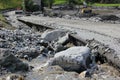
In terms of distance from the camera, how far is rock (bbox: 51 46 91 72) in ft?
62.6

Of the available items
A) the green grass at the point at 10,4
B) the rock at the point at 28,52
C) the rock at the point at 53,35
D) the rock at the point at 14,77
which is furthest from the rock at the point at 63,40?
the green grass at the point at 10,4

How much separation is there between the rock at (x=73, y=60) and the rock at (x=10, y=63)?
1.95 metres

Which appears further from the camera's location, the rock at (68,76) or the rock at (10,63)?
the rock at (10,63)

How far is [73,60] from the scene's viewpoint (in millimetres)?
19000

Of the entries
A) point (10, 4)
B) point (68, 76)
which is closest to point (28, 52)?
point (68, 76)

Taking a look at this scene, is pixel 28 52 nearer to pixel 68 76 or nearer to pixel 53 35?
pixel 68 76

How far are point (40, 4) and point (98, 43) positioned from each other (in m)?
52.5

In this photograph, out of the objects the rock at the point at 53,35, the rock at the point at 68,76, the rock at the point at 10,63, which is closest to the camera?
the rock at the point at 68,76

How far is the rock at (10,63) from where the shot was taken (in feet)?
64.0

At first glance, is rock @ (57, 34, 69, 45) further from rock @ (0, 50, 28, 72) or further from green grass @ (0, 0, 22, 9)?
green grass @ (0, 0, 22, 9)

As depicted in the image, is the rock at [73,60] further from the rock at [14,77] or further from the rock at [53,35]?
the rock at [53,35]

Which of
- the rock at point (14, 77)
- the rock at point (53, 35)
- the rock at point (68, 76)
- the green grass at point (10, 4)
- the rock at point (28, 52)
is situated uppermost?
the rock at point (14, 77)

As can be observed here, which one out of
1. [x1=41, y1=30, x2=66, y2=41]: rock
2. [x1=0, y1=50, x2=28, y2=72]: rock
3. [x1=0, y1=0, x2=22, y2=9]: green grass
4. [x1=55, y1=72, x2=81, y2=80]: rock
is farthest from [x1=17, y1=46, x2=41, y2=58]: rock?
[x1=0, y1=0, x2=22, y2=9]: green grass

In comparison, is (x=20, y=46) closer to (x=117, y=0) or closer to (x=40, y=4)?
(x=40, y=4)
